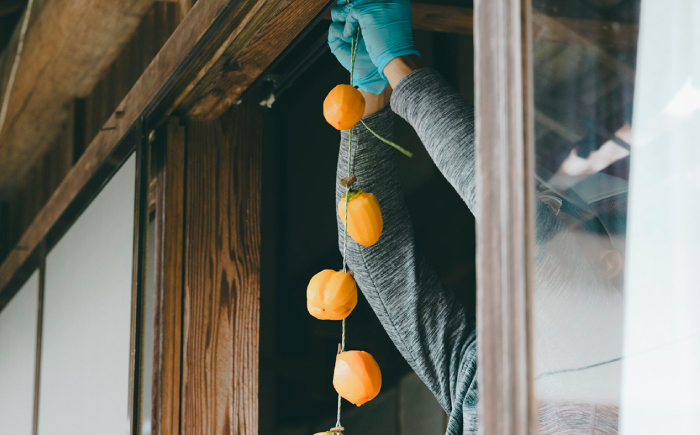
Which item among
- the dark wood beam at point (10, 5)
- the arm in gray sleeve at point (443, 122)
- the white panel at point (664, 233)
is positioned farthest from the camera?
the dark wood beam at point (10, 5)

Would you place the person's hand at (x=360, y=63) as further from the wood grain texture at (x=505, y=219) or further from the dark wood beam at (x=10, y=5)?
the dark wood beam at (x=10, y=5)

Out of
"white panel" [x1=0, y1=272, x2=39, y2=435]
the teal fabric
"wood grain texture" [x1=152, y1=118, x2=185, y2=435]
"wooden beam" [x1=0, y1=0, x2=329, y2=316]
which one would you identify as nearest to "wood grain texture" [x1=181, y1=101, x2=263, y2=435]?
"wood grain texture" [x1=152, y1=118, x2=185, y2=435]

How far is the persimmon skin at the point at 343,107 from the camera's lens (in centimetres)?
76

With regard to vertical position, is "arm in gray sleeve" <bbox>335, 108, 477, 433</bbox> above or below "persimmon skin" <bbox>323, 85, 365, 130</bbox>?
below

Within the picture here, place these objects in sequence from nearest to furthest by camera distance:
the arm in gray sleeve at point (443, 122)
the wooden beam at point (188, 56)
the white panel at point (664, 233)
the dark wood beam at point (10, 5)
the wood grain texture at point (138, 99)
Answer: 1. the white panel at point (664, 233)
2. the arm in gray sleeve at point (443, 122)
3. the wooden beam at point (188, 56)
4. the wood grain texture at point (138, 99)
5. the dark wood beam at point (10, 5)

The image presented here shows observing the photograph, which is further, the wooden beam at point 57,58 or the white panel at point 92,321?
the wooden beam at point 57,58

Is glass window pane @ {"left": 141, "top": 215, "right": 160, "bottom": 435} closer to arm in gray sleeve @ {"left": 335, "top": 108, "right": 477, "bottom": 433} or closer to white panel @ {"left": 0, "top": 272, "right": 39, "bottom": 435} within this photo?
arm in gray sleeve @ {"left": 335, "top": 108, "right": 477, "bottom": 433}

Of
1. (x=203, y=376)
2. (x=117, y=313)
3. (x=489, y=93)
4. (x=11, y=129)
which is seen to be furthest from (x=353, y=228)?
(x=11, y=129)

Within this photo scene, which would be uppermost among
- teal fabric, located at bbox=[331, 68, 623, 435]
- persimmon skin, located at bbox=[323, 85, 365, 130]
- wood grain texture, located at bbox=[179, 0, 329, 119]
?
wood grain texture, located at bbox=[179, 0, 329, 119]

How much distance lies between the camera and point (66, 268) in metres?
2.06

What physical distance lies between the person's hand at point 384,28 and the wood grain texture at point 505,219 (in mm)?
377

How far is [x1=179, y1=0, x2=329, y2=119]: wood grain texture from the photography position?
94 cm

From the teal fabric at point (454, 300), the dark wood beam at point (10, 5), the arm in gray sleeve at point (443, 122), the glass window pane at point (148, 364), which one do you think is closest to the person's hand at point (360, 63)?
the teal fabric at point (454, 300)

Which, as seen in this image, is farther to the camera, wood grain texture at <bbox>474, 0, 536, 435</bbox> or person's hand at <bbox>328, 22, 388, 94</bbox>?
person's hand at <bbox>328, 22, 388, 94</bbox>
